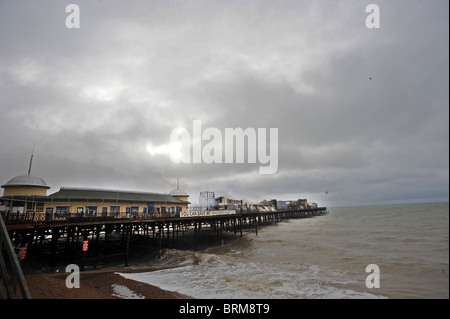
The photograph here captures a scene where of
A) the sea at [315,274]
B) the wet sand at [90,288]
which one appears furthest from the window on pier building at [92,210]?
the wet sand at [90,288]

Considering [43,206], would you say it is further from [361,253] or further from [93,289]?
[361,253]

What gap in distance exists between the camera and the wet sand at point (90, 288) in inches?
404

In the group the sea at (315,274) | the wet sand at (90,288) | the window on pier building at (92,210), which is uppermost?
the window on pier building at (92,210)

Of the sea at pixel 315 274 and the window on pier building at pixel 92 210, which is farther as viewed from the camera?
the window on pier building at pixel 92 210

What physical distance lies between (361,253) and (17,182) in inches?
1568

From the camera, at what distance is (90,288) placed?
39.8 ft

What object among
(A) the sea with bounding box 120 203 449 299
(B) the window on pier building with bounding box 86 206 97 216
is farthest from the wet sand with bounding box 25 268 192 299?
(B) the window on pier building with bounding box 86 206 97 216

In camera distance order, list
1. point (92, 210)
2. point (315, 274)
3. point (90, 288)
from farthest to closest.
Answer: point (92, 210) < point (315, 274) < point (90, 288)

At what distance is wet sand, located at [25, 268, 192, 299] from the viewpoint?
10273 mm

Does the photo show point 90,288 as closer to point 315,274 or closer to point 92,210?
point 315,274

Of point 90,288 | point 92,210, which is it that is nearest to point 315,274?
point 90,288

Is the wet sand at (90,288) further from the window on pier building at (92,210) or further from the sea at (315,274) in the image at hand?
the window on pier building at (92,210)
